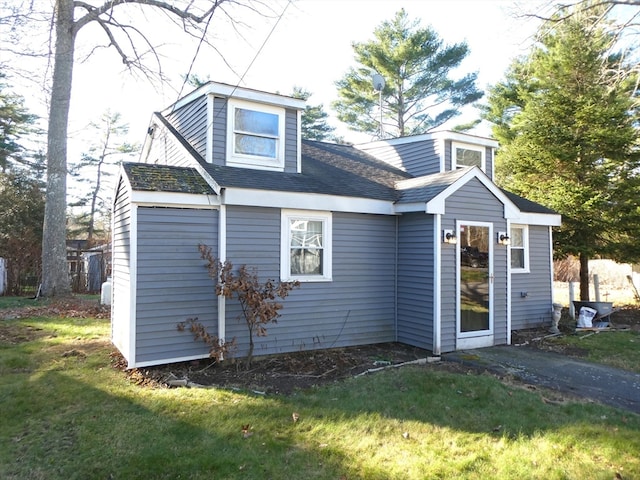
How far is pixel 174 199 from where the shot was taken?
6285mm

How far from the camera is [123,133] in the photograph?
30.5 meters

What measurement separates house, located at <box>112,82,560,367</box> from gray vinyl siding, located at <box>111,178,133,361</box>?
0.11 feet

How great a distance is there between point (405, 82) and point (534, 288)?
1674 cm

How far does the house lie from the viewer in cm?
628

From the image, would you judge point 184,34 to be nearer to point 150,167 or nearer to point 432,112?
point 150,167

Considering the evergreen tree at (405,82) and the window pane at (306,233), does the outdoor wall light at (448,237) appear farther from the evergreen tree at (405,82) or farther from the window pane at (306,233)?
the evergreen tree at (405,82)

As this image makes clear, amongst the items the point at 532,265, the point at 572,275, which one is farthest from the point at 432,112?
the point at 532,265

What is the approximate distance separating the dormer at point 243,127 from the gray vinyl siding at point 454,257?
126 inches

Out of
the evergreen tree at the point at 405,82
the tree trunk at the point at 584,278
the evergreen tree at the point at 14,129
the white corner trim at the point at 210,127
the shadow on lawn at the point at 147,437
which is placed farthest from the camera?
the evergreen tree at the point at 405,82

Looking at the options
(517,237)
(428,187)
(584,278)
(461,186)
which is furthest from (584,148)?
(428,187)

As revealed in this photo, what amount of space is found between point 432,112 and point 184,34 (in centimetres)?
1587

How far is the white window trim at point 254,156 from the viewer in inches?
311

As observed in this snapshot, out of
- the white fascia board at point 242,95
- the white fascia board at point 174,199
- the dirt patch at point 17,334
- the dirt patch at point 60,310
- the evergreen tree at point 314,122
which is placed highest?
the evergreen tree at point 314,122

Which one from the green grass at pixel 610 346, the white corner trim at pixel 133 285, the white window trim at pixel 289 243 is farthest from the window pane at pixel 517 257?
the white corner trim at pixel 133 285
